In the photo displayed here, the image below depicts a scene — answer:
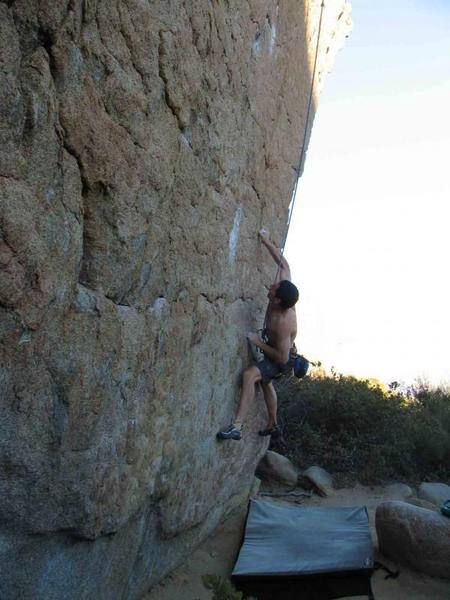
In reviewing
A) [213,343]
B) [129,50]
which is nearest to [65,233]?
[129,50]

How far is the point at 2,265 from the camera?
182 cm

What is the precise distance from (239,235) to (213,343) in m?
0.76

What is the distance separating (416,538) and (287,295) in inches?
76.4

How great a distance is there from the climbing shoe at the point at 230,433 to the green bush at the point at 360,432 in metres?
2.30

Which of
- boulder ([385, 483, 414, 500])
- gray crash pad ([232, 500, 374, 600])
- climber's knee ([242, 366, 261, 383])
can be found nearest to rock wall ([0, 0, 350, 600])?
climber's knee ([242, 366, 261, 383])

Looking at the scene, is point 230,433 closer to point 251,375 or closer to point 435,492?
point 251,375

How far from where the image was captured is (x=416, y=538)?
4215 mm

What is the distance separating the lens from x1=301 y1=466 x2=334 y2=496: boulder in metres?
5.92

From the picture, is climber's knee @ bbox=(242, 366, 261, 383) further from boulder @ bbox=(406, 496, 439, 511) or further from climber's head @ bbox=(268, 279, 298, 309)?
boulder @ bbox=(406, 496, 439, 511)

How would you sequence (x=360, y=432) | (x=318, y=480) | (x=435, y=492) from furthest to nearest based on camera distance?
(x=360, y=432)
(x=318, y=480)
(x=435, y=492)

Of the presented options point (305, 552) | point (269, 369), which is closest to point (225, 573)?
point (305, 552)

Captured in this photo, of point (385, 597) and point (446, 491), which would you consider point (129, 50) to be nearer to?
point (385, 597)

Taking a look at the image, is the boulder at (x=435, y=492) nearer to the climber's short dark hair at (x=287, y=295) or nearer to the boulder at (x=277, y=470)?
the boulder at (x=277, y=470)

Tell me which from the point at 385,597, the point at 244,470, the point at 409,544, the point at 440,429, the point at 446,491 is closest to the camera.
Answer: the point at 385,597
